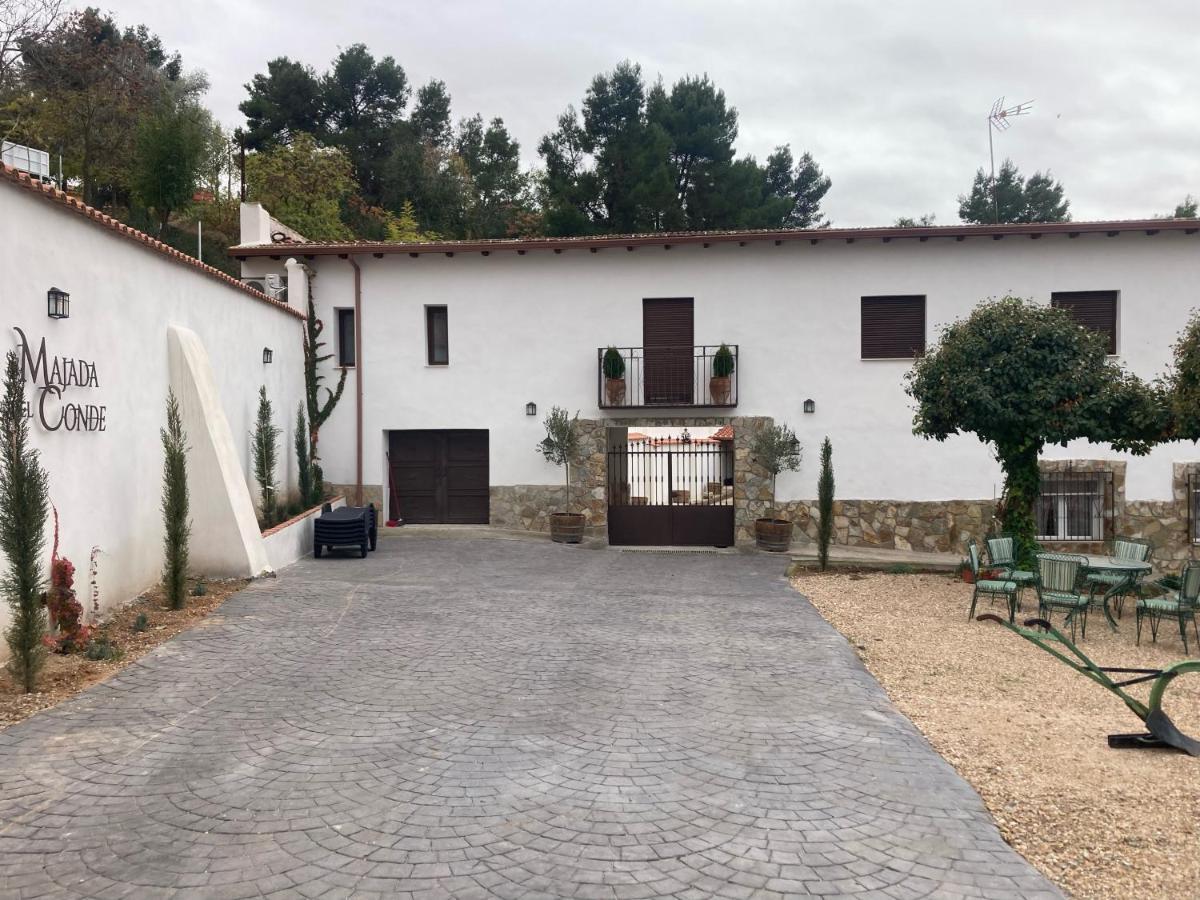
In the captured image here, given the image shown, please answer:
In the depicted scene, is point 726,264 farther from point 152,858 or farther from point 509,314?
point 152,858

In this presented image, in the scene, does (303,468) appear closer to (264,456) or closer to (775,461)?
(264,456)

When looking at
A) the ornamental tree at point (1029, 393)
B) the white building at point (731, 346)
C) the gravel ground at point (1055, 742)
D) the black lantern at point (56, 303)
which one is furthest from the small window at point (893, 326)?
the black lantern at point (56, 303)

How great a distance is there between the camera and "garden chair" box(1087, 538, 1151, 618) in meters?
8.99

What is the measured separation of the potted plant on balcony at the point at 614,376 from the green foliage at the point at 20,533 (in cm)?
1057

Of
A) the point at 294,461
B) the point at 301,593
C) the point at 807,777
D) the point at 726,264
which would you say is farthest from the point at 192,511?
the point at 726,264

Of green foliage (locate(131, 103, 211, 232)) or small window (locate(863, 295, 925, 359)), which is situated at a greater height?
green foliage (locate(131, 103, 211, 232))

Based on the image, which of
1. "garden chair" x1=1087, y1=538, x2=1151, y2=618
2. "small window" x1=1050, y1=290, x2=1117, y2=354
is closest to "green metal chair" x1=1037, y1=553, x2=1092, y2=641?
"garden chair" x1=1087, y1=538, x2=1151, y2=618

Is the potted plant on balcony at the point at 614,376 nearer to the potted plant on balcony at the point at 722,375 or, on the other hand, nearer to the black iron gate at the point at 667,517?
the black iron gate at the point at 667,517

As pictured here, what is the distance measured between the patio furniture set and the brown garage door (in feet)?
32.7

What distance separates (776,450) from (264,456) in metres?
9.19

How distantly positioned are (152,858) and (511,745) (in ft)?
6.68

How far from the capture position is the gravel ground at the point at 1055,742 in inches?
149

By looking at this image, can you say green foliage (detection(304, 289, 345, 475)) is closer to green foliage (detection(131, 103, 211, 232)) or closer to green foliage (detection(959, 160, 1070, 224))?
green foliage (detection(131, 103, 211, 232))

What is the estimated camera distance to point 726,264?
1586 cm
